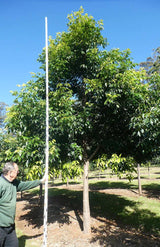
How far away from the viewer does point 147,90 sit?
679cm

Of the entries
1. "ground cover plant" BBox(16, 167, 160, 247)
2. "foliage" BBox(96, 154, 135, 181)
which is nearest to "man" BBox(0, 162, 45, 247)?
"foliage" BBox(96, 154, 135, 181)

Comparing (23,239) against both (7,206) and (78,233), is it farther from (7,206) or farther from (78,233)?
(7,206)

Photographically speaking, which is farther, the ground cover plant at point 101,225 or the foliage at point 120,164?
the ground cover plant at point 101,225

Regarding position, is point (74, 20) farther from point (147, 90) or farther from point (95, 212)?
point (95, 212)

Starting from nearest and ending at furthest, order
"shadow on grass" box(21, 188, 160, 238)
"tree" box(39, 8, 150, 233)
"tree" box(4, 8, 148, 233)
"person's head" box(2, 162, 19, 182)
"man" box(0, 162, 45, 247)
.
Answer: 1. "man" box(0, 162, 45, 247)
2. "person's head" box(2, 162, 19, 182)
3. "tree" box(4, 8, 148, 233)
4. "tree" box(39, 8, 150, 233)
5. "shadow on grass" box(21, 188, 160, 238)

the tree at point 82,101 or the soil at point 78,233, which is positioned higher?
the tree at point 82,101

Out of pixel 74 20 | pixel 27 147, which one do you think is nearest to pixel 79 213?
pixel 27 147

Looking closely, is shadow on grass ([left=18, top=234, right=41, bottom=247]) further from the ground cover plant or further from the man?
the man

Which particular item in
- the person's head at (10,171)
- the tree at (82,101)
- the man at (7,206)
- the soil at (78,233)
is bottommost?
the soil at (78,233)

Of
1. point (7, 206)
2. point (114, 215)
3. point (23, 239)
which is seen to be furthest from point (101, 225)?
point (7, 206)

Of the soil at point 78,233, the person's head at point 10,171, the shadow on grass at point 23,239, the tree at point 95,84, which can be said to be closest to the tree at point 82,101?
the tree at point 95,84

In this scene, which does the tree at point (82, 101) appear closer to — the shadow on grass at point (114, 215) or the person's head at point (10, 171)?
the person's head at point (10, 171)

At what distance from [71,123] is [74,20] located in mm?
4906

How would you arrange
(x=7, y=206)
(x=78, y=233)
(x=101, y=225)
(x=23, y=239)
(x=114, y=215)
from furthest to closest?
(x=114, y=215), (x=101, y=225), (x=78, y=233), (x=23, y=239), (x=7, y=206)
